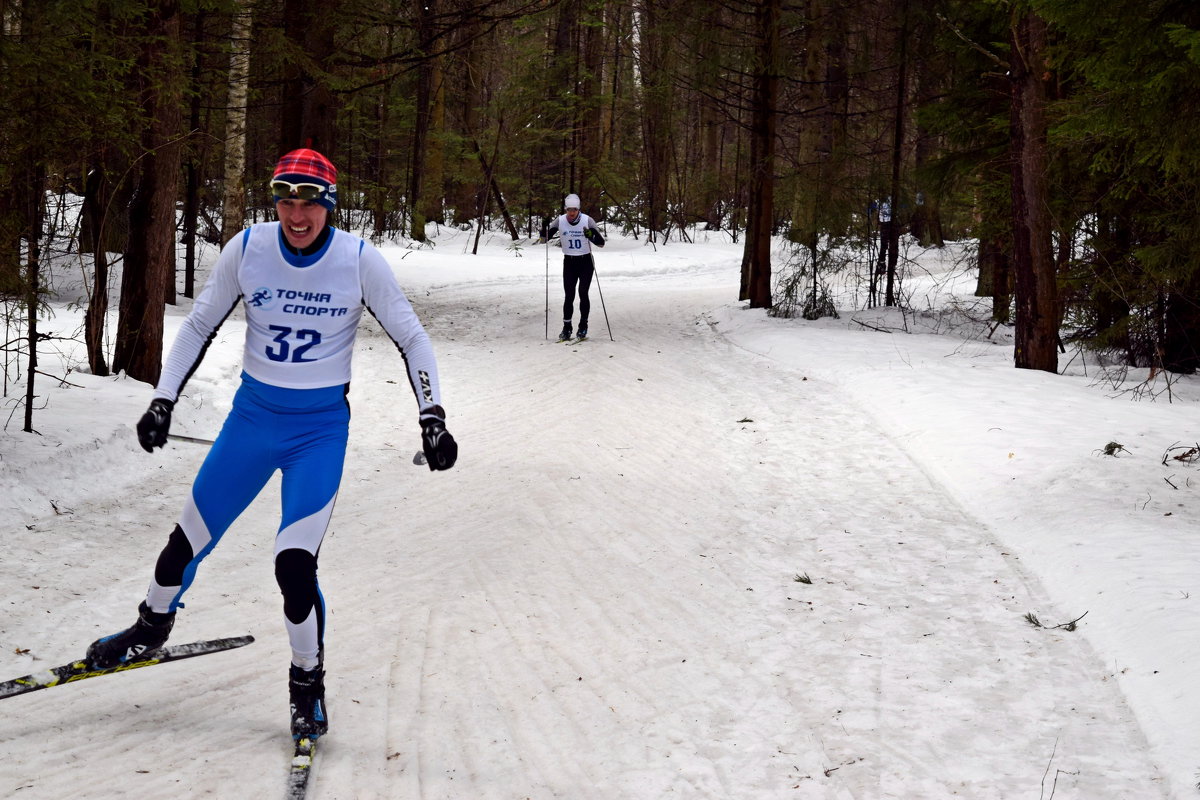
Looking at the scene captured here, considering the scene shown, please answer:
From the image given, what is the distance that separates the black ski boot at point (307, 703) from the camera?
4.39m

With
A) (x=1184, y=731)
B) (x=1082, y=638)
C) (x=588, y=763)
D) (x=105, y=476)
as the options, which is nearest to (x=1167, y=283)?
(x=1082, y=638)

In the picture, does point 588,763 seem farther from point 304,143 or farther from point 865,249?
point 865,249

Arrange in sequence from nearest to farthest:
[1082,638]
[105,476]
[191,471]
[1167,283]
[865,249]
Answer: [1082,638]
[105,476]
[191,471]
[1167,283]
[865,249]

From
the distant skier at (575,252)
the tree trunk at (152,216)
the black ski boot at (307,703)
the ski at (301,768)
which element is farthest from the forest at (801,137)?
the ski at (301,768)

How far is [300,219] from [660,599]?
126 inches

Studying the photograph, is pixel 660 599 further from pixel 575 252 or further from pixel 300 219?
pixel 575 252

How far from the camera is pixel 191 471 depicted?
9.09 metres

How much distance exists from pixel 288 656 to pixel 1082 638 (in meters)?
4.32

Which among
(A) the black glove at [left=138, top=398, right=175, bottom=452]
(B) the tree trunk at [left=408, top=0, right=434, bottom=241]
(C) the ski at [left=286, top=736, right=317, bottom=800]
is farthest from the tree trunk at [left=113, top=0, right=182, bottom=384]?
(B) the tree trunk at [left=408, top=0, right=434, bottom=241]

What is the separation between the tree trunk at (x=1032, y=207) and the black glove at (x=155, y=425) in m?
11.6

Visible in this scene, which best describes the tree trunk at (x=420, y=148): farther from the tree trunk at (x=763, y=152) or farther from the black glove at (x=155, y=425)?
the black glove at (x=155, y=425)

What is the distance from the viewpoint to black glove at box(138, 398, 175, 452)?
4332 mm

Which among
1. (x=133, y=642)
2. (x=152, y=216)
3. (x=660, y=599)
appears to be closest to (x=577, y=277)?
(x=152, y=216)

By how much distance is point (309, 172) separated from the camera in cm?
452
